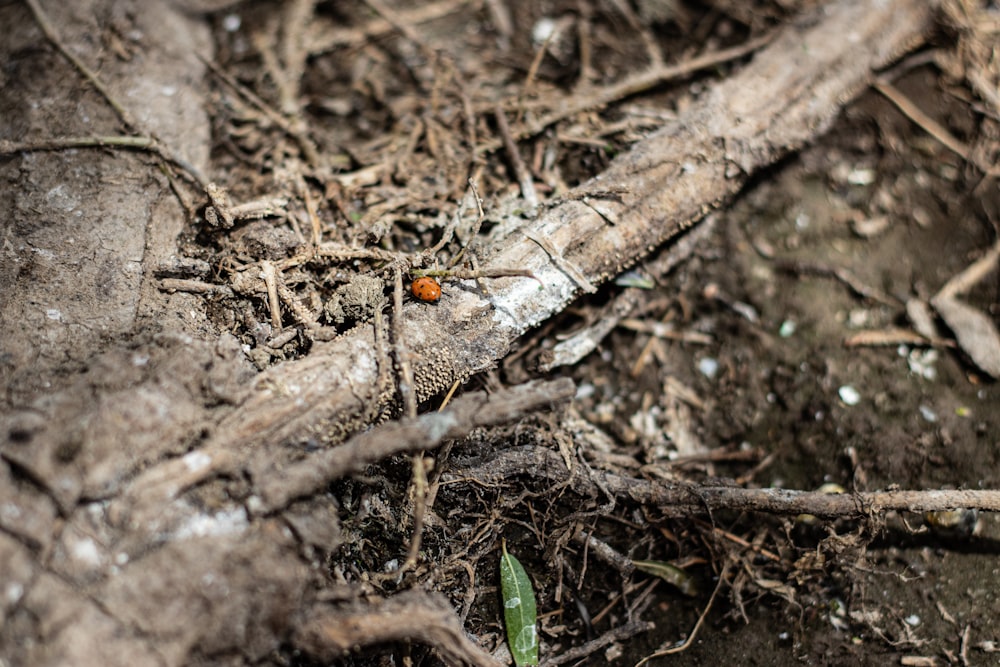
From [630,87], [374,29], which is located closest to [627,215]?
[630,87]

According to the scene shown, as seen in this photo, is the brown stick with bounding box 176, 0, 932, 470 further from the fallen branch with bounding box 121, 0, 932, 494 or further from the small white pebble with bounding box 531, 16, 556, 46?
the small white pebble with bounding box 531, 16, 556, 46

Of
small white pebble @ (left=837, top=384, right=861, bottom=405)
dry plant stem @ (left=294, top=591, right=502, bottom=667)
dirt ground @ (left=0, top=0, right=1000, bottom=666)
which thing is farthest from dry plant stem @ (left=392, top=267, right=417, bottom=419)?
small white pebble @ (left=837, top=384, right=861, bottom=405)

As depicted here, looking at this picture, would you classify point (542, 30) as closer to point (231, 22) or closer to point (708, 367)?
point (231, 22)

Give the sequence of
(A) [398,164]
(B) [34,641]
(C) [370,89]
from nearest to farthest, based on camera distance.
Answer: (B) [34,641]
(A) [398,164]
(C) [370,89]

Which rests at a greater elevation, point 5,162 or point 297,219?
point 5,162

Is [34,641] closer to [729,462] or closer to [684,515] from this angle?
[684,515]

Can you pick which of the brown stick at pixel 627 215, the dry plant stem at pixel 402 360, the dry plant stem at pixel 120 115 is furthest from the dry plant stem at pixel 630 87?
the dry plant stem at pixel 120 115

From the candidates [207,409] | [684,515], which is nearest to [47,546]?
[207,409]

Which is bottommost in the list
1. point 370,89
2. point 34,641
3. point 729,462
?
point 729,462
